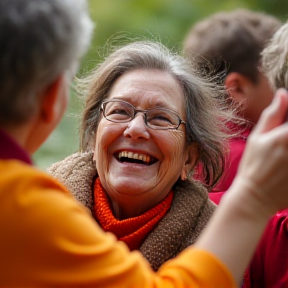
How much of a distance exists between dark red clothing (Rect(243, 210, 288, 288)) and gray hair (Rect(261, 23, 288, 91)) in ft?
1.80

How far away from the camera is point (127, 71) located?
3.08 m

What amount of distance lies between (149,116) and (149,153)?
0.15m

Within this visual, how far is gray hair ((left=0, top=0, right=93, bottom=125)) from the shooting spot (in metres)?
1.67

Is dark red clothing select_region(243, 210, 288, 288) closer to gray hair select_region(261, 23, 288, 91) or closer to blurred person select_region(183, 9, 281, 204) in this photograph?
gray hair select_region(261, 23, 288, 91)

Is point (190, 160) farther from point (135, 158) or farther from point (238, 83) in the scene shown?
point (238, 83)

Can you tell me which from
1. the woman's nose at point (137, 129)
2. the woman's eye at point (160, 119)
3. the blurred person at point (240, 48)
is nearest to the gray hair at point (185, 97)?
the woman's eye at point (160, 119)

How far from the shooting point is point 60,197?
1722mm

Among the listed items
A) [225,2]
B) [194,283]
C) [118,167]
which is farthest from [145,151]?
[225,2]

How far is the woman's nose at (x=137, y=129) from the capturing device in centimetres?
287

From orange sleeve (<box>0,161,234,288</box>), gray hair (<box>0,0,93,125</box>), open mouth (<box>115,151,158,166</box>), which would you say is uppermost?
gray hair (<box>0,0,93,125</box>)

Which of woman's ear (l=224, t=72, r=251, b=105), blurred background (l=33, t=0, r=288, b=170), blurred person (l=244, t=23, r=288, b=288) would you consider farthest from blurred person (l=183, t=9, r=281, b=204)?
blurred background (l=33, t=0, r=288, b=170)

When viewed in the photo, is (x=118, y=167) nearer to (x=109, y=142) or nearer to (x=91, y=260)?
Answer: (x=109, y=142)

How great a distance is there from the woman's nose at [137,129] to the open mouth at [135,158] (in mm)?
70

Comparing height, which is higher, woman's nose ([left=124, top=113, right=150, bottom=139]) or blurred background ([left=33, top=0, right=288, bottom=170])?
woman's nose ([left=124, top=113, right=150, bottom=139])
